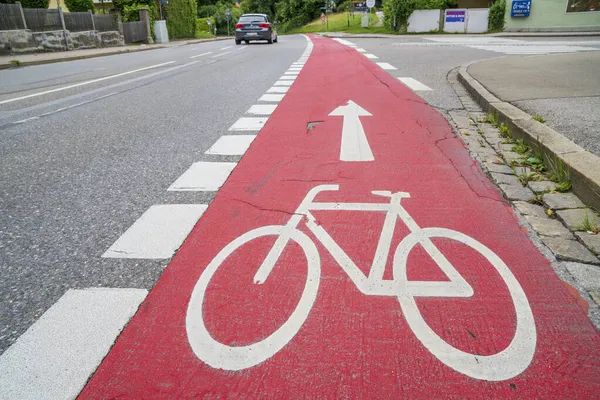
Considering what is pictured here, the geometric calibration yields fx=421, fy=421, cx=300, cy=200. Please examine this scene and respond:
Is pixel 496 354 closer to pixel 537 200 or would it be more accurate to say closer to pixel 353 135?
pixel 537 200

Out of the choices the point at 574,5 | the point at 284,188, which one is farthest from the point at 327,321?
the point at 574,5

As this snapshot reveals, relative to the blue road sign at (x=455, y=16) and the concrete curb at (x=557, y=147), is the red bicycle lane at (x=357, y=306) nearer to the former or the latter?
the concrete curb at (x=557, y=147)

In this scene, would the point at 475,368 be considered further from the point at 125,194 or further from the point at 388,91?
the point at 388,91

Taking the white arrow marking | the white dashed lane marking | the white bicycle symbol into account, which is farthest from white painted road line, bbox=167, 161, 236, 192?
the white dashed lane marking

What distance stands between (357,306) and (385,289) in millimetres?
191

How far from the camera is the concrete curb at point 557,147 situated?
114 inches

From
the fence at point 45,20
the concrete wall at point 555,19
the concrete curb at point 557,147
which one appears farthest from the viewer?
the concrete wall at point 555,19

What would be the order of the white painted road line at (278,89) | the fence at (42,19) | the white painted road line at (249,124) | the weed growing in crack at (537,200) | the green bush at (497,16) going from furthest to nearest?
the green bush at (497,16), the fence at (42,19), the white painted road line at (278,89), the white painted road line at (249,124), the weed growing in crack at (537,200)

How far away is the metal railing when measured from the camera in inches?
770

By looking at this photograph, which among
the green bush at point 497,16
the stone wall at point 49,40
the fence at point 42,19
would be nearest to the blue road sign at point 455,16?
the green bush at point 497,16

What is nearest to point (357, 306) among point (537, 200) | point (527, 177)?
point (537, 200)

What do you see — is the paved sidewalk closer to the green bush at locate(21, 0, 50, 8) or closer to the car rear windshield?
the car rear windshield

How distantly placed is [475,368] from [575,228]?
152 centimetres

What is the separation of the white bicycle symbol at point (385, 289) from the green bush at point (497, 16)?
32961mm
